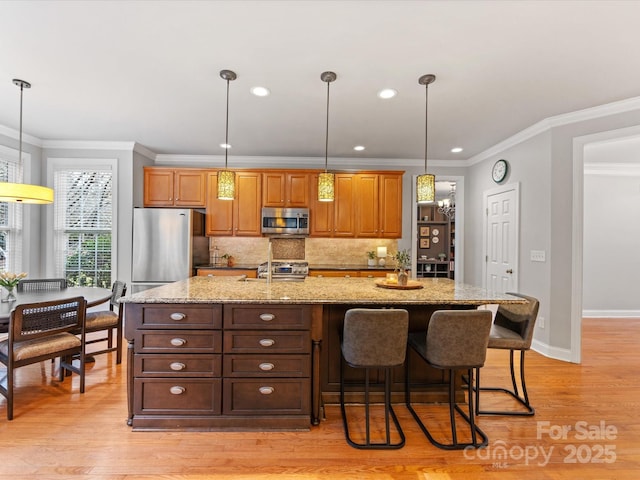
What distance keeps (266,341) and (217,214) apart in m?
3.25

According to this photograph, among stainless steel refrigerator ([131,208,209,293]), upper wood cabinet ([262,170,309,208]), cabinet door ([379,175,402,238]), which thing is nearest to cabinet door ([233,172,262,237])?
upper wood cabinet ([262,170,309,208])

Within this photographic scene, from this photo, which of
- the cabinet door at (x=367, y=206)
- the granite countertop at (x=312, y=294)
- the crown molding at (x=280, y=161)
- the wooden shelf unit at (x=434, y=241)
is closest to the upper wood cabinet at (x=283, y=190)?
the crown molding at (x=280, y=161)

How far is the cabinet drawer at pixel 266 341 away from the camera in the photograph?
6.98 ft

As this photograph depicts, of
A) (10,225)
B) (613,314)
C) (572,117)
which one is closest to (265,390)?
(572,117)

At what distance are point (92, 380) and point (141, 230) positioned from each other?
2.18 meters

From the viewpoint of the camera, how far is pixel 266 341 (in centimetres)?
213

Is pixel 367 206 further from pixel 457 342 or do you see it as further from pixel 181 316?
pixel 181 316

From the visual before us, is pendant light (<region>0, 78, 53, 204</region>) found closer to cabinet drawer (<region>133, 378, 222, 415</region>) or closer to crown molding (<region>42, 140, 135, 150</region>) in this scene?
crown molding (<region>42, 140, 135, 150</region>)

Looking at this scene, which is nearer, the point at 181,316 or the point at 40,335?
the point at 181,316

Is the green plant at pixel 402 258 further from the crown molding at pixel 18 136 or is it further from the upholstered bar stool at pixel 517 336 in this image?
the crown molding at pixel 18 136

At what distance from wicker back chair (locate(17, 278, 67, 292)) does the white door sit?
5.43 m

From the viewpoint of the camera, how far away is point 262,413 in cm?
214

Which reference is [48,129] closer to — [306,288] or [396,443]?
[306,288]

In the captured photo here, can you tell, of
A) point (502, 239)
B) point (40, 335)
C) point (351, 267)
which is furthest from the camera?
point (351, 267)
